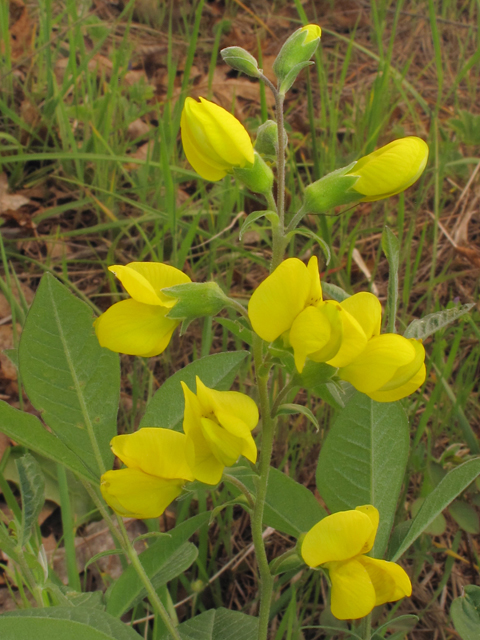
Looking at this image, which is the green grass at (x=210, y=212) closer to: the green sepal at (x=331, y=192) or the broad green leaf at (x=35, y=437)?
the broad green leaf at (x=35, y=437)

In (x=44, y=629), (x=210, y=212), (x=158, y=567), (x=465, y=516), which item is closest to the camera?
(x=44, y=629)

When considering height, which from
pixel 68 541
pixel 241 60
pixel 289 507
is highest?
pixel 241 60

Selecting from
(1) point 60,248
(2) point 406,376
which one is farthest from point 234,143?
(1) point 60,248

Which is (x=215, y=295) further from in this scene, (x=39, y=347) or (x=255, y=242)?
(x=255, y=242)

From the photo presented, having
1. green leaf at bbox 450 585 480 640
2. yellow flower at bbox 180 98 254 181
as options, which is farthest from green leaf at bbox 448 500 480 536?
yellow flower at bbox 180 98 254 181

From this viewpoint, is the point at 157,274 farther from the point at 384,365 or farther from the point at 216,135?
the point at 384,365

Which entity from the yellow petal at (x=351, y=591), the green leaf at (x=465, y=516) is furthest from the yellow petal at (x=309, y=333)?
the green leaf at (x=465, y=516)

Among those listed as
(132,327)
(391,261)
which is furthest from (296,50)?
(132,327)

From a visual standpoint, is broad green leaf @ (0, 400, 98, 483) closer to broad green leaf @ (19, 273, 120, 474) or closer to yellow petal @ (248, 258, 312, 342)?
broad green leaf @ (19, 273, 120, 474)
